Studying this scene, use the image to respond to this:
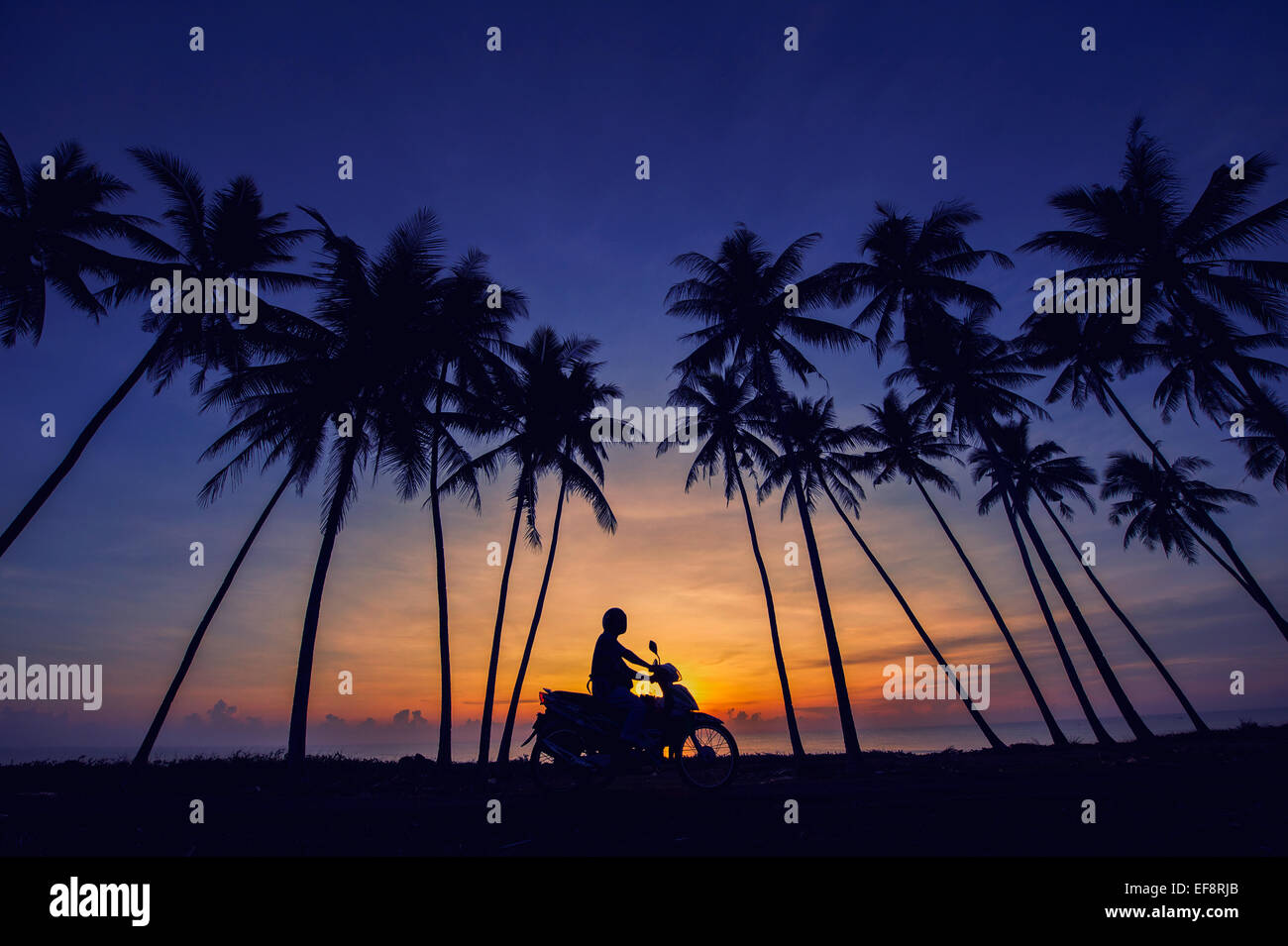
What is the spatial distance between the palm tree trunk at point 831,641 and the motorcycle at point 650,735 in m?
7.66

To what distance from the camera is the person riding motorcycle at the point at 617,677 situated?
7680 mm

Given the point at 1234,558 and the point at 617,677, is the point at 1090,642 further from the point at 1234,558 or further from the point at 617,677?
the point at 617,677

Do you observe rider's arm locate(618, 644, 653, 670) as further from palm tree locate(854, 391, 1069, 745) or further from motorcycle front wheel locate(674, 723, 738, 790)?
palm tree locate(854, 391, 1069, 745)

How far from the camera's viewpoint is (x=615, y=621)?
8.12 meters

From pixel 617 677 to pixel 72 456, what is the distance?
46.0 feet

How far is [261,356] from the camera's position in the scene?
1641cm

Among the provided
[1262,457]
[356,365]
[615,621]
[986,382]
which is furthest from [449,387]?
[1262,457]

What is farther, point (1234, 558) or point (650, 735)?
point (1234, 558)

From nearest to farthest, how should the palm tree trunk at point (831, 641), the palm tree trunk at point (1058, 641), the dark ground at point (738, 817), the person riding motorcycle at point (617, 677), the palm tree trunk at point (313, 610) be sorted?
1. the dark ground at point (738, 817)
2. the person riding motorcycle at point (617, 677)
3. the palm tree trunk at point (313, 610)
4. the palm tree trunk at point (831, 641)
5. the palm tree trunk at point (1058, 641)

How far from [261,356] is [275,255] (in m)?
2.69

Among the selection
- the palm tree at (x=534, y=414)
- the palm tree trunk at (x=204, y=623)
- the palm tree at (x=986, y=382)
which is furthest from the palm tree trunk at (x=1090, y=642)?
the palm tree trunk at (x=204, y=623)

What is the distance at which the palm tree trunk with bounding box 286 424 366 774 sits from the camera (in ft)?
41.2

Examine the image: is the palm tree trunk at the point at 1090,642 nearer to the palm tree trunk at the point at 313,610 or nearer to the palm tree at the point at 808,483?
the palm tree at the point at 808,483
